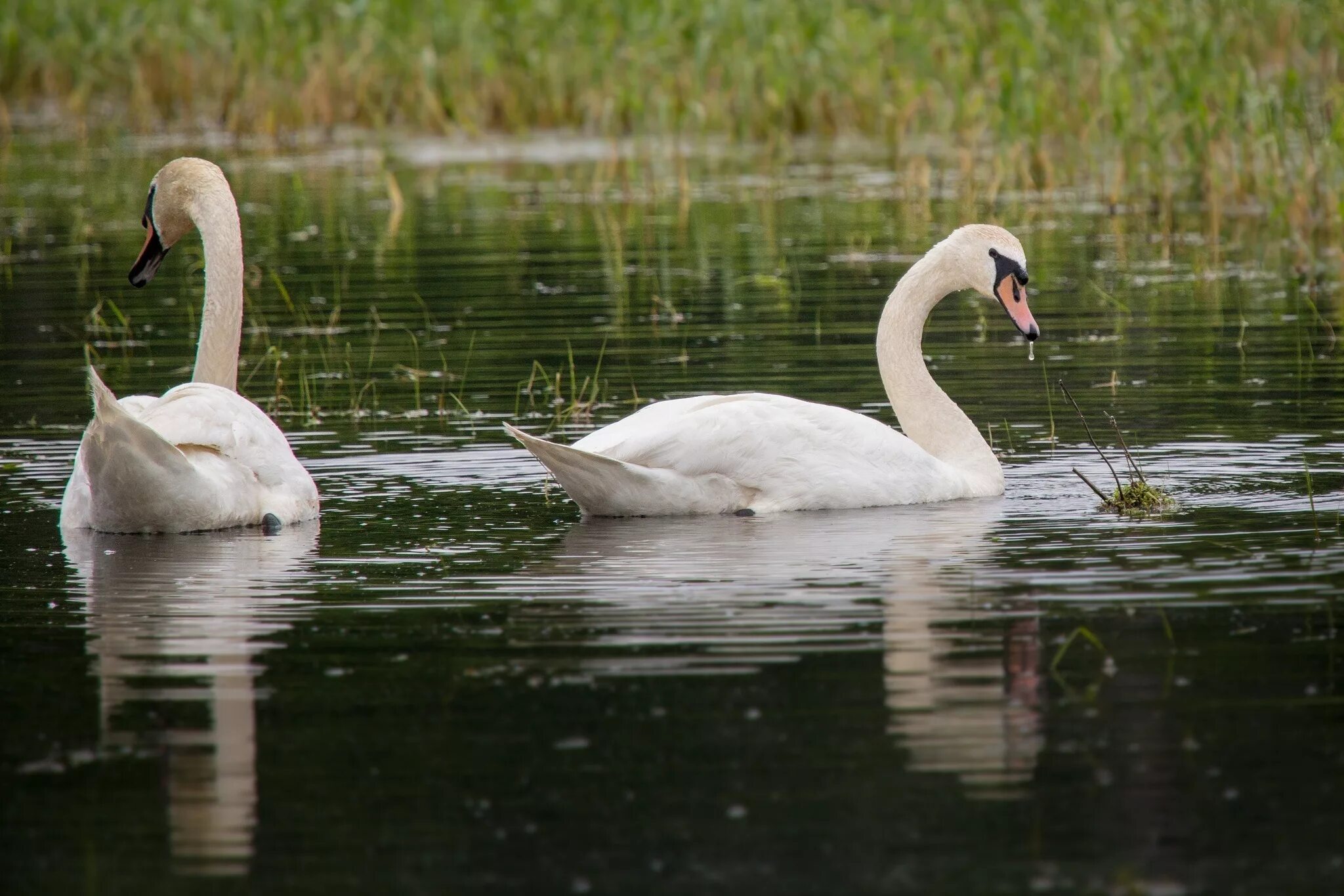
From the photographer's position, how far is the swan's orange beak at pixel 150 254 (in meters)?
9.96

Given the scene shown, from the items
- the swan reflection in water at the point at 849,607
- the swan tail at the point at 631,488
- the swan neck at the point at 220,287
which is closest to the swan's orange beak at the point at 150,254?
the swan neck at the point at 220,287

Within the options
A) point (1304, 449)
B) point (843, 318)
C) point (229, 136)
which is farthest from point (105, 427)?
point (229, 136)

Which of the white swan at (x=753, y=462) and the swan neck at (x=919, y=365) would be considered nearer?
the white swan at (x=753, y=462)

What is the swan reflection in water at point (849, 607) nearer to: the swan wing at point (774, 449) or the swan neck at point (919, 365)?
the swan wing at point (774, 449)

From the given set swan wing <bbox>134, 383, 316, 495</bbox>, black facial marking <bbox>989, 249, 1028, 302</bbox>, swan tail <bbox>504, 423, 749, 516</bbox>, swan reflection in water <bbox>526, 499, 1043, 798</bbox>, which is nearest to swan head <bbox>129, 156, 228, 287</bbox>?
swan wing <bbox>134, 383, 316, 495</bbox>

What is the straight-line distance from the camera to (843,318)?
1388 cm

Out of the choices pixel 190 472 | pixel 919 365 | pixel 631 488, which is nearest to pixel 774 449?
pixel 631 488

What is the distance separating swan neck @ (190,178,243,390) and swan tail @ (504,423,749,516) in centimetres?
160

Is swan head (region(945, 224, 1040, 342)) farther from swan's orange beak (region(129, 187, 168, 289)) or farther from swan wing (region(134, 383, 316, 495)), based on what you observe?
swan's orange beak (region(129, 187, 168, 289))

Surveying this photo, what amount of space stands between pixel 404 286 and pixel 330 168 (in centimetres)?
1011

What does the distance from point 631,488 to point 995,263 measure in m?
2.00

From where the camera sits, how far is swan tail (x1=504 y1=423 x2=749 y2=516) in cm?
825

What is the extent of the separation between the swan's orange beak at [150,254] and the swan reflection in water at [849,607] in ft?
8.47

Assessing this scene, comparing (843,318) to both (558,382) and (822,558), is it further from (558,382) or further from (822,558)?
(822,558)
